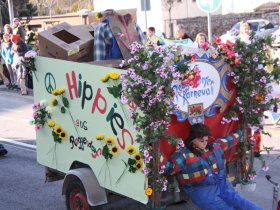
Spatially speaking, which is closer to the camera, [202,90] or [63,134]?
[202,90]

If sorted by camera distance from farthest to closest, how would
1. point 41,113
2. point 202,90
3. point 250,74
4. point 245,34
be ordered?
point 245,34, point 41,113, point 250,74, point 202,90

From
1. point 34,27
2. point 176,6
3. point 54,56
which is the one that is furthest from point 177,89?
point 176,6

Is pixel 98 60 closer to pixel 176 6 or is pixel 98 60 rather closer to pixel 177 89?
pixel 177 89

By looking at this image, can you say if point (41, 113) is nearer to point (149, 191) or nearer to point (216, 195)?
point (149, 191)

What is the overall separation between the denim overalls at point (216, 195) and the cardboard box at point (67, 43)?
5.61ft

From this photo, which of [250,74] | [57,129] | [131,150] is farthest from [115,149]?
[250,74]

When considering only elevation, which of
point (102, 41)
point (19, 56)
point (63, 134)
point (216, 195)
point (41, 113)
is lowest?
point (216, 195)

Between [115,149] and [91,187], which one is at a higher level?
[115,149]

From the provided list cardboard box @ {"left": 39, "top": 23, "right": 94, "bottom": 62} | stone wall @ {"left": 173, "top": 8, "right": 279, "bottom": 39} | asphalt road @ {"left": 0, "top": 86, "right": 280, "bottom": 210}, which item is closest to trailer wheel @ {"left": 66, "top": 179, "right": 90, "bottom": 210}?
asphalt road @ {"left": 0, "top": 86, "right": 280, "bottom": 210}

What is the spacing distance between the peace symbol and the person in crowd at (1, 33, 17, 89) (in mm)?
9020

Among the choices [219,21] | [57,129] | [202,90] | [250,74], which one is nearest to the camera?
[202,90]

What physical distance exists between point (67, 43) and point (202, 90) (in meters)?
1.75

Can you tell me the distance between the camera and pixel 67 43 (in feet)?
19.1

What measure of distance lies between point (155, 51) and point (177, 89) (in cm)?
43
